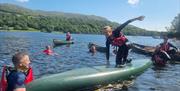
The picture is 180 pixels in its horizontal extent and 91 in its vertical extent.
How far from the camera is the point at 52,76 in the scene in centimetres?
1246

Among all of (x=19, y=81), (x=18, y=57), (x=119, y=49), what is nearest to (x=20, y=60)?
(x=18, y=57)

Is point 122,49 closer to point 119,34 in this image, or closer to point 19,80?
point 119,34

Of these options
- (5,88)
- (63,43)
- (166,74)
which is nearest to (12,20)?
(63,43)

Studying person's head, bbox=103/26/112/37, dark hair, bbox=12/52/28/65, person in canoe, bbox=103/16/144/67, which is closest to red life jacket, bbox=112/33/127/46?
person in canoe, bbox=103/16/144/67

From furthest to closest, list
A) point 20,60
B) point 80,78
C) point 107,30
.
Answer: point 107,30 < point 80,78 < point 20,60

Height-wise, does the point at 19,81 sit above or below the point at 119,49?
above

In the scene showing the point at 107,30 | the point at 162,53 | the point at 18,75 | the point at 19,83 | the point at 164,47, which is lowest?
the point at 162,53

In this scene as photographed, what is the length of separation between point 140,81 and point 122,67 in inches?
76.6

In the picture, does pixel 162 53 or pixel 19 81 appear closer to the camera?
pixel 19 81

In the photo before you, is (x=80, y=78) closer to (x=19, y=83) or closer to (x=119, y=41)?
(x=119, y=41)

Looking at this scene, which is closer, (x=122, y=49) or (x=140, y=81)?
(x=122, y=49)

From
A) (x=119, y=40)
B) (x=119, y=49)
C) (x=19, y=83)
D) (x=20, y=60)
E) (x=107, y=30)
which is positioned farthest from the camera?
(x=119, y=49)

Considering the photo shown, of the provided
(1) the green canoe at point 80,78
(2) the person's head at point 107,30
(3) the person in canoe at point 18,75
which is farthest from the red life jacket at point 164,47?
(3) the person in canoe at point 18,75

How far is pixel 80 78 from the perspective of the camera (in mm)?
13023
